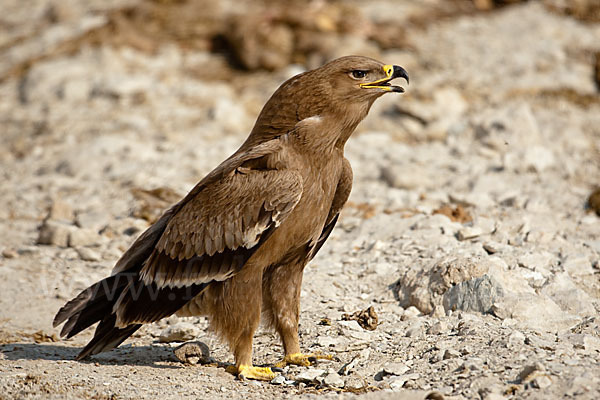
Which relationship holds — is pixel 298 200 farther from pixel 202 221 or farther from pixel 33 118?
pixel 33 118

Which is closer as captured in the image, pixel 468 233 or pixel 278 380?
pixel 278 380

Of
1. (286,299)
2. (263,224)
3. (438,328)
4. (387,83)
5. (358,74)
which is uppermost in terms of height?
(358,74)

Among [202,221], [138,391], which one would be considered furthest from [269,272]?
[138,391]

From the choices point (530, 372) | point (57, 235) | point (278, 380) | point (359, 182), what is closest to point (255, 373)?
point (278, 380)

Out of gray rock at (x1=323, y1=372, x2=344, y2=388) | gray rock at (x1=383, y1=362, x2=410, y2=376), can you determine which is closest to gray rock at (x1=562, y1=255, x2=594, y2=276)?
gray rock at (x1=383, y1=362, x2=410, y2=376)

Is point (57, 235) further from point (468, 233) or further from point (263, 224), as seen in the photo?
point (468, 233)

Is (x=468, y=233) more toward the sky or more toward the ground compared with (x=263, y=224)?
more toward the ground

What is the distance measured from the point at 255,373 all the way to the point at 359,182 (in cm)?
515

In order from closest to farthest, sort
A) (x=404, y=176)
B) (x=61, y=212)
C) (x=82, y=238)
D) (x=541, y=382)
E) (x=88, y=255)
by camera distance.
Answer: (x=541, y=382) → (x=88, y=255) → (x=82, y=238) → (x=61, y=212) → (x=404, y=176)

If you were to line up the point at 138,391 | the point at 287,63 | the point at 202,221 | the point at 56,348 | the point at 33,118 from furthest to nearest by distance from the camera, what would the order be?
the point at 287,63 → the point at 33,118 → the point at 56,348 → the point at 202,221 → the point at 138,391

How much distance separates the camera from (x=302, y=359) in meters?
5.82

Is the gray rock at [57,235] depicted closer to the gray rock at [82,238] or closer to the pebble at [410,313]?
the gray rock at [82,238]

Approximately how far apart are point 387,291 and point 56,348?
10.00ft

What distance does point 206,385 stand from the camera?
5.45 meters
